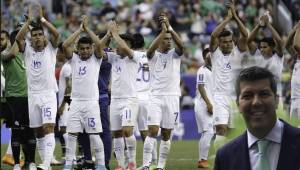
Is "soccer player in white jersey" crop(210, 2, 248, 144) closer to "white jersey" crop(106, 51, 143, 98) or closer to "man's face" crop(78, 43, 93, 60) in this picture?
"white jersey" crop(106, 51, 143, 98)

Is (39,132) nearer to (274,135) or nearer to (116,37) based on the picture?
(116,37)

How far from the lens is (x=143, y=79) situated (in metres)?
15.9

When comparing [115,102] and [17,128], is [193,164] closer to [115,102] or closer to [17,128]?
[115,102]

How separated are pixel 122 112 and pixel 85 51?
1.29m

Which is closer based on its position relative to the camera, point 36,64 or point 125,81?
point 36,64

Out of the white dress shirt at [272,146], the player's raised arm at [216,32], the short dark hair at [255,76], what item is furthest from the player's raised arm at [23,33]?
the white dress shirt at [272,146]

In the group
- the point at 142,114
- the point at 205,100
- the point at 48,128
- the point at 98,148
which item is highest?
the point at 205,100

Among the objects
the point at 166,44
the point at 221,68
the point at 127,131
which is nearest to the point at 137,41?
the point at 166,44

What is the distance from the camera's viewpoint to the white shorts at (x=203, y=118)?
52.2ft

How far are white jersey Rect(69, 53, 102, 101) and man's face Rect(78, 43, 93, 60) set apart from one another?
0.06 metres

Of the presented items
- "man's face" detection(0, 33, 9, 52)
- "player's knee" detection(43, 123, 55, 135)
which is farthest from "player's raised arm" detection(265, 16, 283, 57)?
"man's face" detection(0, 33, 9, 52)

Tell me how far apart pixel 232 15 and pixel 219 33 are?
0.56m

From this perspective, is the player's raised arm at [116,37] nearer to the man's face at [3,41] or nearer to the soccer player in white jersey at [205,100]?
the man's face at [3,41]

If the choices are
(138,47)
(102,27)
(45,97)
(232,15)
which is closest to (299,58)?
(232,15)
